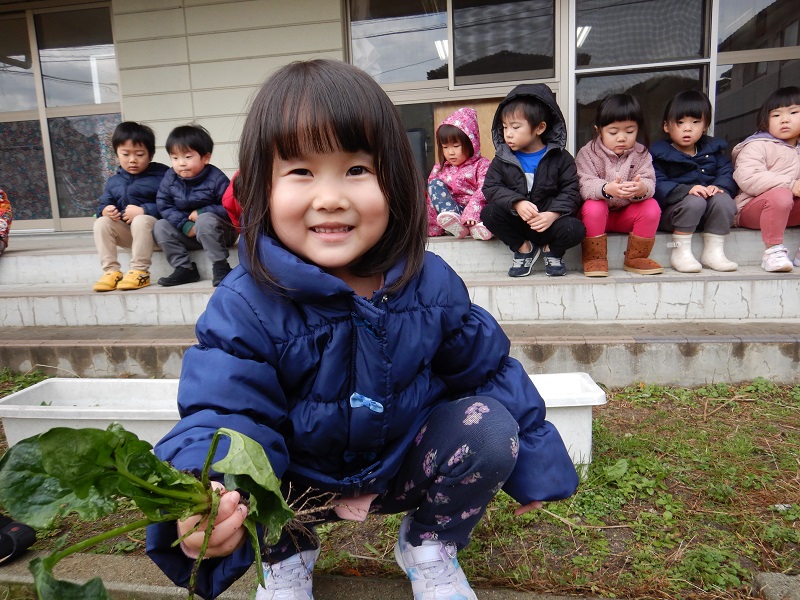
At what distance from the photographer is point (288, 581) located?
1398mm

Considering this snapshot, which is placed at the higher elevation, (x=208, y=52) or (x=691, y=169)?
(x=208, y=52)

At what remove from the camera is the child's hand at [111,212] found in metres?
4.34

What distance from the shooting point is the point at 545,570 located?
5.21ft

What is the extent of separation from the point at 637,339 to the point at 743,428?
681mm

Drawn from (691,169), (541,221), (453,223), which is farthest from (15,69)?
(691,169)

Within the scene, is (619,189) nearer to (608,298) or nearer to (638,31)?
(608,298)

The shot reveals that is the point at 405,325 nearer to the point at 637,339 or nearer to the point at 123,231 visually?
the point at 637,339

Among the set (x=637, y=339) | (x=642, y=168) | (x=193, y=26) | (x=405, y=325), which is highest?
(x=193, y=26)

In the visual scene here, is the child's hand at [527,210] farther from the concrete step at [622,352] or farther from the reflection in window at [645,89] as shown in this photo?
the reflection in window at [645,89]

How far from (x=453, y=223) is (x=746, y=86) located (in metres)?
2.99

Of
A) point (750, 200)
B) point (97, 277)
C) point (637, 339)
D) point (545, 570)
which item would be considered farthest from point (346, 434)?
point (97, 277)

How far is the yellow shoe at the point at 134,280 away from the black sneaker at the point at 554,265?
292 cm

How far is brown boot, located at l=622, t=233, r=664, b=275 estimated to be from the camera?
3.74m

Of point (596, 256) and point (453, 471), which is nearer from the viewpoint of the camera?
point (453, 471)
